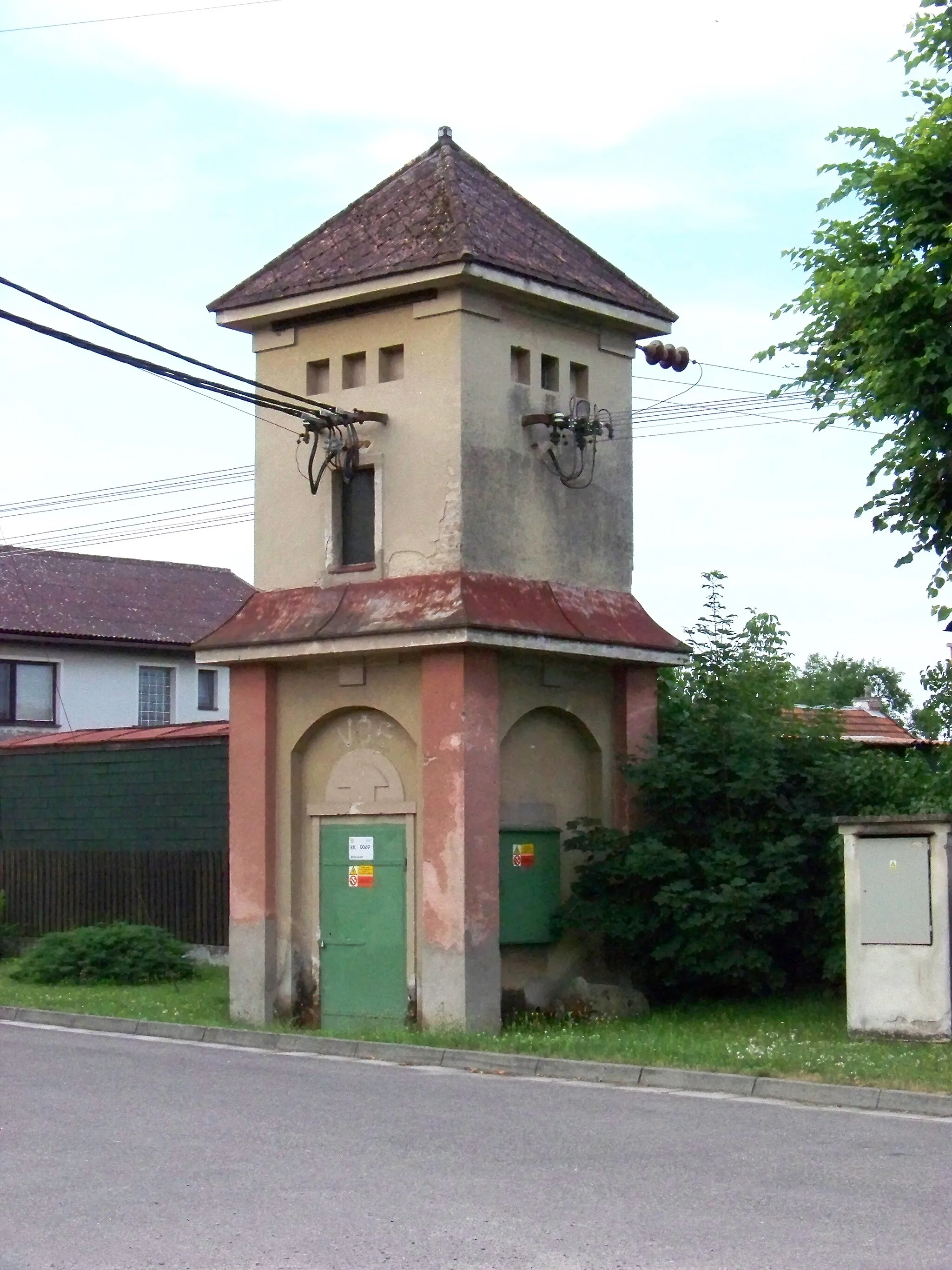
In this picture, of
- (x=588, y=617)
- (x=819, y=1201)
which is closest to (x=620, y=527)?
(x=588, y=617)

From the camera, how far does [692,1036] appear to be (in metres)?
16.7

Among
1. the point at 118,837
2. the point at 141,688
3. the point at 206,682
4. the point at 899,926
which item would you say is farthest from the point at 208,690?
the point at 899,926

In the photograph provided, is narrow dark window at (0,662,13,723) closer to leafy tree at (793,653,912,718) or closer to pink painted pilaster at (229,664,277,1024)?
pink painted pilaster at (229,664,277,1024)

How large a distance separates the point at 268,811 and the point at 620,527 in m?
5.08

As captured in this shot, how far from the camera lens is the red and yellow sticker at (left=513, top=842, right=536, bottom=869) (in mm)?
18672

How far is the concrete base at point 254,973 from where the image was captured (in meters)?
19.1

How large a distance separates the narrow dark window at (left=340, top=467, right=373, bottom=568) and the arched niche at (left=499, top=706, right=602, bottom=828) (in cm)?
248

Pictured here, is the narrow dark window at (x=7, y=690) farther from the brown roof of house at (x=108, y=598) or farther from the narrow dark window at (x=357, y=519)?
the narrow dark window at (x=357, y=519)

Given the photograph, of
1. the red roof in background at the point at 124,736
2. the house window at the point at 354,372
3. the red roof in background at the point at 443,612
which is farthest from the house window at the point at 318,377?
the red roof in background at the point at 124,736

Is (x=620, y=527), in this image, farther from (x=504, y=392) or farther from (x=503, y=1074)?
(x=503, y=1074)

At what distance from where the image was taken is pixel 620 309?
65.7 ft

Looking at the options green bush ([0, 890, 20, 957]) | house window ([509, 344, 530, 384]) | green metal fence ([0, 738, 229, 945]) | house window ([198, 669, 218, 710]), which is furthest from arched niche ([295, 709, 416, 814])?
house window ([198, 669, 218, 710])

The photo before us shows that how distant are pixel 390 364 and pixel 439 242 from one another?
1.46 metres

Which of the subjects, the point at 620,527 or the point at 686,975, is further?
the point at 620,527
